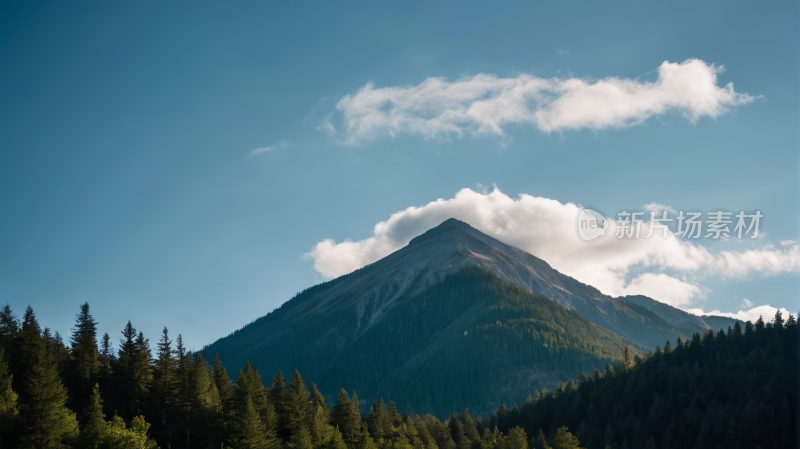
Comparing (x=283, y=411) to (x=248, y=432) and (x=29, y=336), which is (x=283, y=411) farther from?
(x=29, y=336)

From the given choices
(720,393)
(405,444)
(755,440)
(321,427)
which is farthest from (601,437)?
(321,427)

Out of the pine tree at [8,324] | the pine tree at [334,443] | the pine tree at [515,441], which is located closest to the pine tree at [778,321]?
the pine tree at [515,441]

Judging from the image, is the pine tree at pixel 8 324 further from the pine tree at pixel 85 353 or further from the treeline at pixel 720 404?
the treeline at pixel 720 404

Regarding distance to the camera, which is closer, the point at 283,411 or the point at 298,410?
the point at 283,411

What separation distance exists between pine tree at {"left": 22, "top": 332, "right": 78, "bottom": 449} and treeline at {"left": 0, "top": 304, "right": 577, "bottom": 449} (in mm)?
131

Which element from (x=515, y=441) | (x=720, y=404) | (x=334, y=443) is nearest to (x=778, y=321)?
(x=720, y=404)

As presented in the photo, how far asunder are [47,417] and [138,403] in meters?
23.9

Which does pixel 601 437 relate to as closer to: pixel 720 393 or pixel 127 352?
pixel 720 393

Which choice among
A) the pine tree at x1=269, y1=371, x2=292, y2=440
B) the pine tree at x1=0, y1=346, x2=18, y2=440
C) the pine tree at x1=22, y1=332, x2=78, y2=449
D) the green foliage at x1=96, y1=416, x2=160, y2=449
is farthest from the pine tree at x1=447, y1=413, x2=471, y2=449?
the pine tree at x1=0, y1=346, x2=18, y2=440

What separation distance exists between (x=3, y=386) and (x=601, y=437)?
16101 cm

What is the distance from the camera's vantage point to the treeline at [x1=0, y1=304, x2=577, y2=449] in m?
82.4

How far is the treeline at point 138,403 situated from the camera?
270ft

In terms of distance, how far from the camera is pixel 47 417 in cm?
8131

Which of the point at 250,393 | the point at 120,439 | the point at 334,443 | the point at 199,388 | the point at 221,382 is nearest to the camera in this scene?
the point at 120,439
